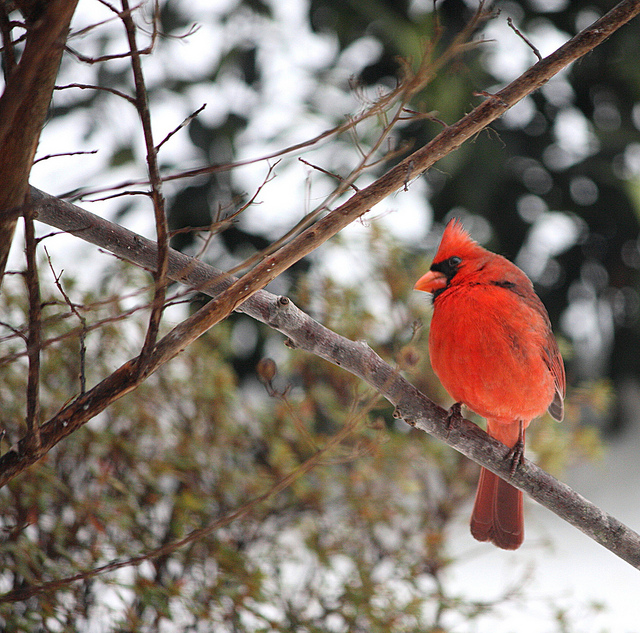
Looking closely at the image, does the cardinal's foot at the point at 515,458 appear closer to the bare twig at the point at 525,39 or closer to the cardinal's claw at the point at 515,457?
the cardinal's claw at the point at 515,457

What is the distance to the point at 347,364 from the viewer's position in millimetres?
867

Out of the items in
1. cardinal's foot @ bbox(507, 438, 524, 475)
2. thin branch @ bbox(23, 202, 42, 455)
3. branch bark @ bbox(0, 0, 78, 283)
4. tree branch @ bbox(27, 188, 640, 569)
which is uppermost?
cardinal's foot @ bbox(507, 438, 524, 475)

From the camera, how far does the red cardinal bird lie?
3.48 feet

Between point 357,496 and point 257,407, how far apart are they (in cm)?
34

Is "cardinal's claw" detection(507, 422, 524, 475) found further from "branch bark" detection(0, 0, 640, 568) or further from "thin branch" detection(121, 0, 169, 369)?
"thin branch" detection(121, 0, 169, 369)

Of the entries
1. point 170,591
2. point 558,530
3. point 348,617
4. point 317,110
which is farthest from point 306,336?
point 558,530

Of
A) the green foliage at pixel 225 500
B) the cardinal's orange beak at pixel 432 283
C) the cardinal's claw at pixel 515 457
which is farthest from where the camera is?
the green foliage at pixel 225 500

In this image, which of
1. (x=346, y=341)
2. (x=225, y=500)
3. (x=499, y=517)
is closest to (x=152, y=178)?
(x=346, y=341)

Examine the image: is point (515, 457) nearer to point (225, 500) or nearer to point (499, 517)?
point (499, 517)

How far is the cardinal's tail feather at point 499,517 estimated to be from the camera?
122 centimetres

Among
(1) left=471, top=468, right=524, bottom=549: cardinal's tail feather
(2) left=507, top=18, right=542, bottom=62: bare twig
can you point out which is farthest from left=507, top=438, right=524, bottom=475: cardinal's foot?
(2) left=507, top=18, right=542, bottom=62: bare twig

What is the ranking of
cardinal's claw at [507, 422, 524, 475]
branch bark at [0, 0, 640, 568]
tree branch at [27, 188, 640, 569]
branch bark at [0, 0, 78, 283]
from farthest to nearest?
cardinal's claw at [507, 422, 524, 475] → tree branch at [27, 188, 640, 569] → branch bark at [0, 0, 640, 568] → branch bark at [0, 0, 78, 283]

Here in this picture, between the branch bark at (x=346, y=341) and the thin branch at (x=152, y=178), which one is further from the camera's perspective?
the branch bark at (x=346, y=341)

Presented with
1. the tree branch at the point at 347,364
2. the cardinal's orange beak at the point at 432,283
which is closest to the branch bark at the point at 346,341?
the tree branch at the point at 347,364
